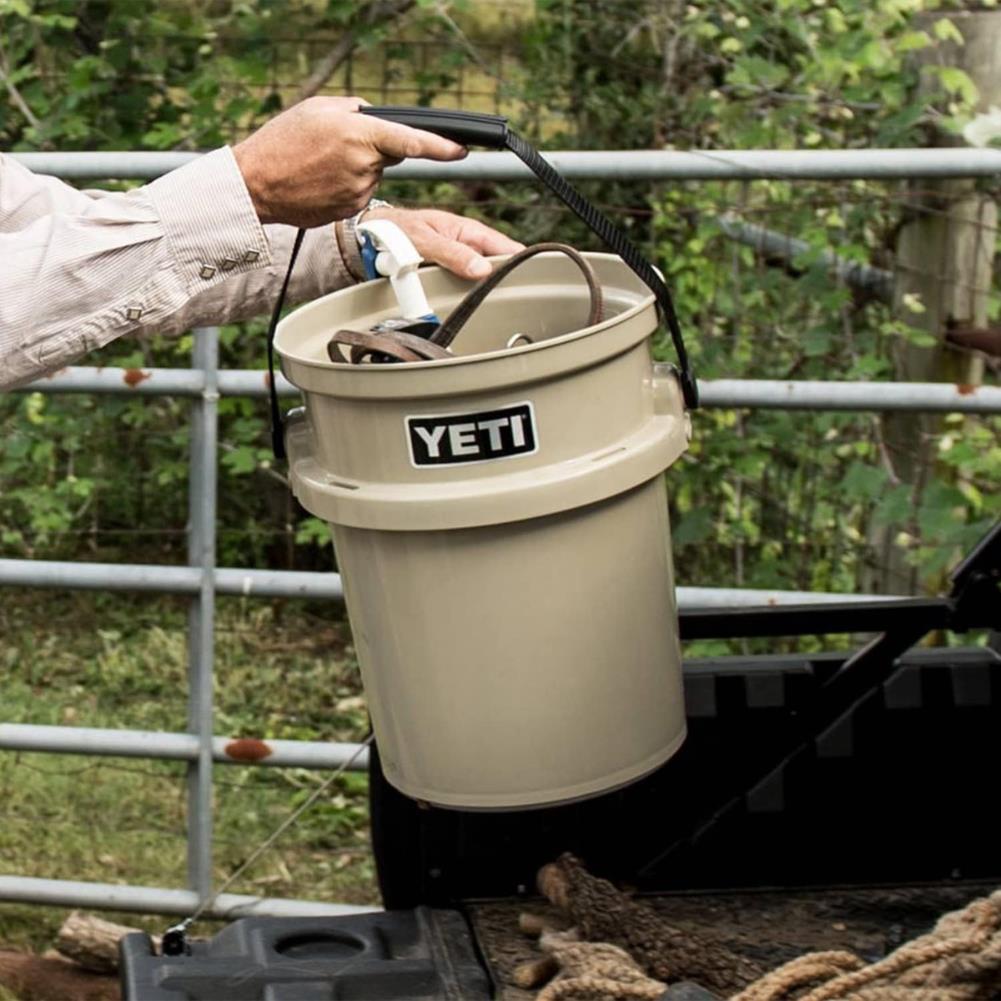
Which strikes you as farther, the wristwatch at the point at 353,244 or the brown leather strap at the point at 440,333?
the wristwatch at the point at 353,244

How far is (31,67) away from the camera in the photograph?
4.63 m

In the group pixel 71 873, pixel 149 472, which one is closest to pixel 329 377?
pixel 71 873

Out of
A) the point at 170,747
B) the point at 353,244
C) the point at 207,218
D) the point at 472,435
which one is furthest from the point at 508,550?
the point at 170,747

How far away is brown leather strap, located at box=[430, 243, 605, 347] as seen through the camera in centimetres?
186

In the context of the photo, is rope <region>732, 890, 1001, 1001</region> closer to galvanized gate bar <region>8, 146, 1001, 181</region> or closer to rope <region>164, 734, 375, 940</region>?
rope <region>164, 734, 375, 940</region>

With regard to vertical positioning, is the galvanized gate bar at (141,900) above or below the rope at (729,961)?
below

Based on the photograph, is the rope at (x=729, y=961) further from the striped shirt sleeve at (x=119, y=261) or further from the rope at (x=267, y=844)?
the striped shirt sleeve at (x=119, y=261)

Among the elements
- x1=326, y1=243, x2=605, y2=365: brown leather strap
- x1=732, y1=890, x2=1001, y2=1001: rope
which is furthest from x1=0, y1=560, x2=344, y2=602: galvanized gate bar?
x1=732, y1=890, x2=1001, y2=1001: rope

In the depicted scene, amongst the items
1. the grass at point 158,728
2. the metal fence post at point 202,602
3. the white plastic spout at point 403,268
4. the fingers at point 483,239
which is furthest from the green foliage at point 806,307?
the white plastic spout at point 403,268

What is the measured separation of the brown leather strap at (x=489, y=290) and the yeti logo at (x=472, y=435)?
0.63ft

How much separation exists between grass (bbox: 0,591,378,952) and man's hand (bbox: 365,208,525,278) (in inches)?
76.1

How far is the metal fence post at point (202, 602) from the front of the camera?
307 centimetres

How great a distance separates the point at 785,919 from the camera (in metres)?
1.95

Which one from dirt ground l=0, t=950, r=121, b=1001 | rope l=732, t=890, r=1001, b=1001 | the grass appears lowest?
the grass
